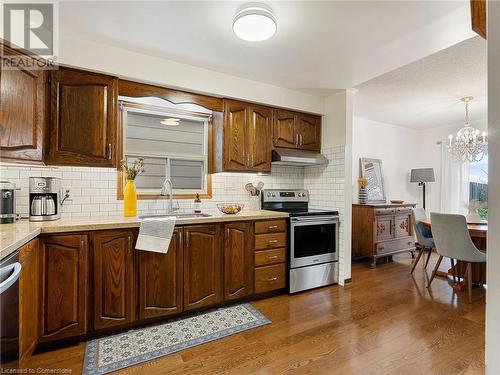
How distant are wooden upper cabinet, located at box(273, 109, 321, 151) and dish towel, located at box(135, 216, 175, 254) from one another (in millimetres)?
1675

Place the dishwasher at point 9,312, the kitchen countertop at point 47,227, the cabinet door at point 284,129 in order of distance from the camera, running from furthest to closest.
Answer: the cabinet door at point 284,129, the kitchen countertop at point 47,227, the dishwasher at point 9,312

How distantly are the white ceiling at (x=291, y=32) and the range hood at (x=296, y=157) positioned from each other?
0.91m

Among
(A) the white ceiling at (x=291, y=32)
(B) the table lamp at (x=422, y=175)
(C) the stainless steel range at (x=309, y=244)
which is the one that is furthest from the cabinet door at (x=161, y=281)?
(B) the table lamp at (x=422, y=175)

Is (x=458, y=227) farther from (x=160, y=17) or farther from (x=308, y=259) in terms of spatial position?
(x=160, y=17)

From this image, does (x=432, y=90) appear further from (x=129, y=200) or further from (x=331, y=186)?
(x=129, y=200)

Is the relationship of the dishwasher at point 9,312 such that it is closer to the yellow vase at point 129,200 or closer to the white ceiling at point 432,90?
the yellow vase at point 129,200

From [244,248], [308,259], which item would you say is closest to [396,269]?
[308,259]

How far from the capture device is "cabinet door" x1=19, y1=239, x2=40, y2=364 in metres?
1.52

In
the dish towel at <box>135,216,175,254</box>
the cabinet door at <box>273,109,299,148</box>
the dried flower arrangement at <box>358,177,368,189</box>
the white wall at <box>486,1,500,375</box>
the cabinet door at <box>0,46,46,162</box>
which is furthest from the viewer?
the dried flower arrangement at <box>358,177,368,189</box>

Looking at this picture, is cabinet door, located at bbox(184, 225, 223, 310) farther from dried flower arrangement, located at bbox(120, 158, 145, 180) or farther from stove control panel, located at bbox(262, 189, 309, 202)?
stove control panel, located at bbox(262, 189, 309, 202)

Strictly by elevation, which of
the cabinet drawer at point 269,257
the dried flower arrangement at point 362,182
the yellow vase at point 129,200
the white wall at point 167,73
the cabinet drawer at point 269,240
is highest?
the white wall at point 167,73

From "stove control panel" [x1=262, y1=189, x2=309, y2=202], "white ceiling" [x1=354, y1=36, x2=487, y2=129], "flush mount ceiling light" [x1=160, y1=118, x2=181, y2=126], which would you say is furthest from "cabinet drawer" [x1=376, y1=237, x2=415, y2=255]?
"flush mount ceiling light" [x1=160, y1=118, x2=181, y2=126]

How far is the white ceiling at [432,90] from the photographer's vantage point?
103 inches

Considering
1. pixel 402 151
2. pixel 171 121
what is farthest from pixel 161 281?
pixel 402 151
